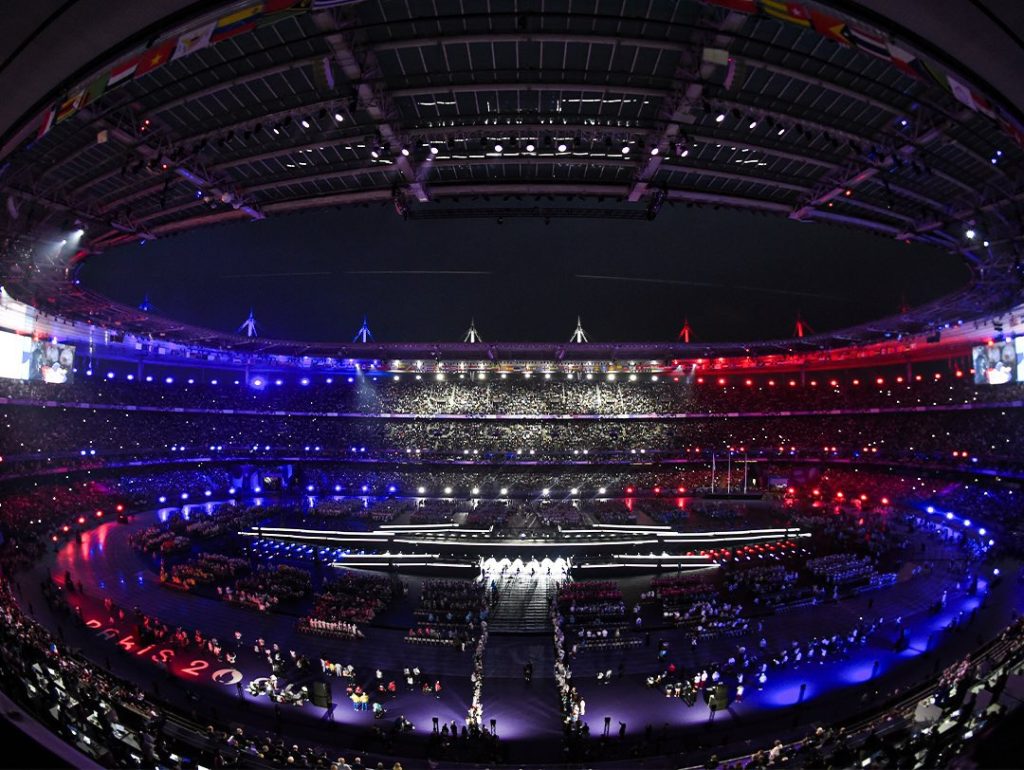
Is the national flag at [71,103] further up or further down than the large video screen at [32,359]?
further up

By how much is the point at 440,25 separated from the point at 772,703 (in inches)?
672

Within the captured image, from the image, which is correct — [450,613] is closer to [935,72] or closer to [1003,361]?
[935,72]

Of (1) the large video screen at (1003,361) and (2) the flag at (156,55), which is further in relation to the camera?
(1) the large video screen at (1003,361)

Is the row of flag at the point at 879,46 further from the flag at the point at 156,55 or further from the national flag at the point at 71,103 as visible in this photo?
the national flag at the point at 71,103

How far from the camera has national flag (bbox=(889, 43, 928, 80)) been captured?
4691 mm

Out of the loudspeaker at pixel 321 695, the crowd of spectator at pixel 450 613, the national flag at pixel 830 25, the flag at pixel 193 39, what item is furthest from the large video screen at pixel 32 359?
the national flag at pixel 830 25

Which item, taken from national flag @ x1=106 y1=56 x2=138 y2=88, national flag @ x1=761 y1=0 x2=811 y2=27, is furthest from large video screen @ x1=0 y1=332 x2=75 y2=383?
national flag @ x1=761 y1=0 x2=811 y2=27

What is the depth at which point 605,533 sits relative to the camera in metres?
28.8

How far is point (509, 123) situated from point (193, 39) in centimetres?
725

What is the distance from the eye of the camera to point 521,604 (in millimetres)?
19578

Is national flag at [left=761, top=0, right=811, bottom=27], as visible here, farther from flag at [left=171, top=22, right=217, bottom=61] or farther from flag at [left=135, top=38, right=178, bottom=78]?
flag at [left=135, top=38, right=178, bottom=78]

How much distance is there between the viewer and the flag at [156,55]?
523cm

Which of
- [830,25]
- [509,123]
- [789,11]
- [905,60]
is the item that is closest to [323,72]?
[509,123]

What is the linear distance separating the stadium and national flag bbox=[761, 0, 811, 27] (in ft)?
0.12
